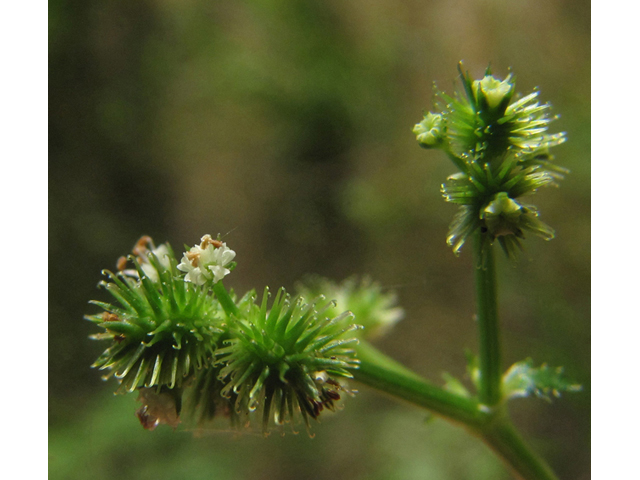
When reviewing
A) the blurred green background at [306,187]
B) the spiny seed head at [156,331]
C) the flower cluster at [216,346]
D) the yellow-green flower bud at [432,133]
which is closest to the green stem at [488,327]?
the yellow-green flower bud at [432,133]

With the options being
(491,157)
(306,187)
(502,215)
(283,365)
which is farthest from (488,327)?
(306,187)

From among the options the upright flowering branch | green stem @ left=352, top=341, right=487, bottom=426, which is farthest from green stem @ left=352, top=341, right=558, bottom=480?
the upright flowering branch

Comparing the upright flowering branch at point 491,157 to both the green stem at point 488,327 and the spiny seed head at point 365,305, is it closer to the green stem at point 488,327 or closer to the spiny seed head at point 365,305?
the green stem at point 488,327

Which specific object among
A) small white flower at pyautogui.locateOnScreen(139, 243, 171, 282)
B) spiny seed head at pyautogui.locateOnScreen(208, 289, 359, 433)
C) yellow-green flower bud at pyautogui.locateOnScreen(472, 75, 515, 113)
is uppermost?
yellow-green flower bud at pyautogui.locateOnScreen(472, 75, 515, 113)

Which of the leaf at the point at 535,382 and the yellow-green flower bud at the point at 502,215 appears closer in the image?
the yellow-green flower bud at the point at 502,215

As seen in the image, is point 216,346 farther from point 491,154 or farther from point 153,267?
point 491,154

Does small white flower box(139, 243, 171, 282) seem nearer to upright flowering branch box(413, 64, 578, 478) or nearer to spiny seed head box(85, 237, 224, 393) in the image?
spiny seed head box(85, 237, 224, 393)

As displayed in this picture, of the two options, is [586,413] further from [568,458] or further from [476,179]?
[476,179]

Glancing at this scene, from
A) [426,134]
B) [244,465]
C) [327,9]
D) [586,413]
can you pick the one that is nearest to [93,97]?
[327,9]
